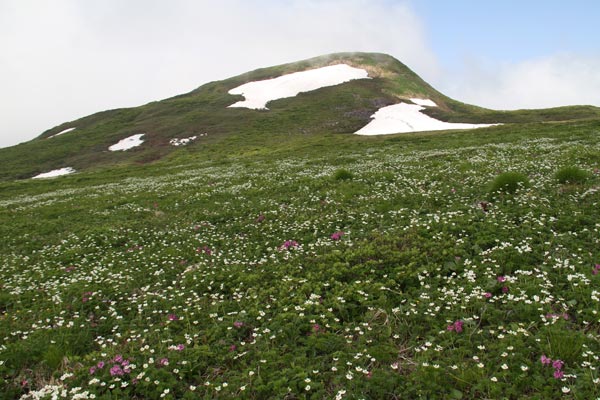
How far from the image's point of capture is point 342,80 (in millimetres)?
114938

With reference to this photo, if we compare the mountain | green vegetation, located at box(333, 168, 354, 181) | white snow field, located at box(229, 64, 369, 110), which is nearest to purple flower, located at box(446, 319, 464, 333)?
green vegetation, located at box(333, 168, 354, 181)

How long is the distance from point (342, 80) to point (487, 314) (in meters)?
114

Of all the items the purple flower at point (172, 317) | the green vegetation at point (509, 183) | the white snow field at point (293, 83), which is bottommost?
the purple flower at point (172, 317)

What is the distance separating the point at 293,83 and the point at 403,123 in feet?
179

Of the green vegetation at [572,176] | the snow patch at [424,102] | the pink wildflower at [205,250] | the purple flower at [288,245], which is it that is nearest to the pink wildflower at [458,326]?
the purple flower at [288,245]

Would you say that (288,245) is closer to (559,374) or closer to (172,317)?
(172,317)

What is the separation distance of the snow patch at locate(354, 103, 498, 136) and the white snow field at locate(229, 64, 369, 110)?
113 ft

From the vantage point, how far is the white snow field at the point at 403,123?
2591 inches

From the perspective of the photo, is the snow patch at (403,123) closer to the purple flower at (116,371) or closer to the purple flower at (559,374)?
the purple flower at (559,374)

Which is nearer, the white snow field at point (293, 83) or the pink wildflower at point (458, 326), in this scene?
the pink wildflower at point (458, 326)

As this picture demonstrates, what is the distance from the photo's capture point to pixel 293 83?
116 m

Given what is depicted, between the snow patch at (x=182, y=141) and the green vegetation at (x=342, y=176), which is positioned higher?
the snow patch at (x=182, y=141)

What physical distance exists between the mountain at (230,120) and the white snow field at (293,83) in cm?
319

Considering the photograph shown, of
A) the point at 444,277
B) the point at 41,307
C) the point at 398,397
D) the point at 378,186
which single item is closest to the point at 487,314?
the point at 444,277
